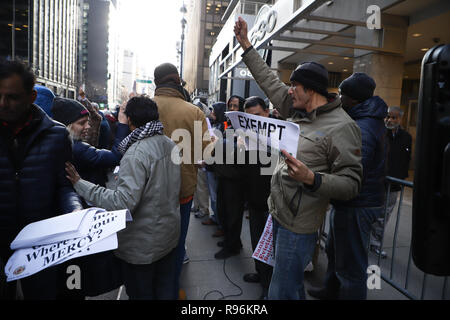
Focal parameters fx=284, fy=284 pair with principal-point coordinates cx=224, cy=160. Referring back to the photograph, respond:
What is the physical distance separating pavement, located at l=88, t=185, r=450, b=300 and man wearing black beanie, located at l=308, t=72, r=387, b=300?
86 centimetres

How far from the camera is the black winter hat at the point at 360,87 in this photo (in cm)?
256

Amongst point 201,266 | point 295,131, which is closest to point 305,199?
point 295,131

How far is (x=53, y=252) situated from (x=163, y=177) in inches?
37.2

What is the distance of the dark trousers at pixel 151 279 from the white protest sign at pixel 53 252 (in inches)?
31.5

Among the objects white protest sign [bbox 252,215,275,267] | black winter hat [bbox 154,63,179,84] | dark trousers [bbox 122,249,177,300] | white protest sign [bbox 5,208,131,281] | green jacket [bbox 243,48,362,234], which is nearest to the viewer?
white protest sign [bbox 5,208,131,281]

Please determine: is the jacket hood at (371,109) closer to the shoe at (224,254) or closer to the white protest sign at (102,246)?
the white protest sign at (102,246)

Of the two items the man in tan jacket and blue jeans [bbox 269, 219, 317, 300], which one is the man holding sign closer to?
blue jeans [bbox 269, 219, 317, 300]

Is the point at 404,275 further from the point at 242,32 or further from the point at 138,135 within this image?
the point at 138,135

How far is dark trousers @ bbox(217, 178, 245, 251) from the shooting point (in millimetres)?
4172

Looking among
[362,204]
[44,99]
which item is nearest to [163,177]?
[44,99]

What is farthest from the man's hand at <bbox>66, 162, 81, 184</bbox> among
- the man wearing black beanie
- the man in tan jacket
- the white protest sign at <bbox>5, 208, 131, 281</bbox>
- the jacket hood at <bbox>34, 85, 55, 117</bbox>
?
the man wearing black beanie

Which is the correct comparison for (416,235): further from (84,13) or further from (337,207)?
(84,13)

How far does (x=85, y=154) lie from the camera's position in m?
2.61

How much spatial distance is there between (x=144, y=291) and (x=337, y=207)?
181cm
